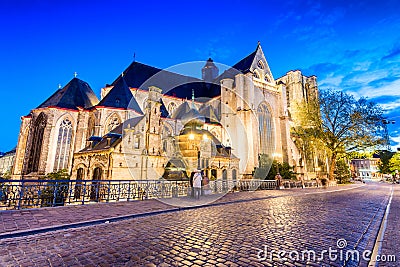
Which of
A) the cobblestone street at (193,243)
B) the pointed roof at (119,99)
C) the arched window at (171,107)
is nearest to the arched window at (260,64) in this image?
the arched window at (171,107)

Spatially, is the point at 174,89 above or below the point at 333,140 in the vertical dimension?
above

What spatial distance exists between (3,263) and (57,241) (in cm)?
96

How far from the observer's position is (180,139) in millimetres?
14852

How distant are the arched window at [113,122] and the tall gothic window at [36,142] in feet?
24.0

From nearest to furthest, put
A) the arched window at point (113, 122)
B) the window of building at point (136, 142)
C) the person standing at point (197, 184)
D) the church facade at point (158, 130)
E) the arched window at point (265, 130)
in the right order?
the person standing at point (197, 184)
the church facade at point (158, 130)
the window of building at point (136, 142)
the arched window at point (113, 122)
the arched window at point (265, 130)

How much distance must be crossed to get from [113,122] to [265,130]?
22.1 meters

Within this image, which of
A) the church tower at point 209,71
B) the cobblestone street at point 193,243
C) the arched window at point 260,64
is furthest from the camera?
the church tower at point 209,71

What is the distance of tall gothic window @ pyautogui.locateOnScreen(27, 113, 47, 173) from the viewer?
21938mm

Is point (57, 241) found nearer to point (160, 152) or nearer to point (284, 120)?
point (160, 152)

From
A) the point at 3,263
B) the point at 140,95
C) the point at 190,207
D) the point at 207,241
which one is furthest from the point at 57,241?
the point at 140,95

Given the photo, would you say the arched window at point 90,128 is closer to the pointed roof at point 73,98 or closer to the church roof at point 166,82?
the pointed roof at point 73,98

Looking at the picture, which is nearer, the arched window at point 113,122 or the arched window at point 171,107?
the arched window at point 113,122

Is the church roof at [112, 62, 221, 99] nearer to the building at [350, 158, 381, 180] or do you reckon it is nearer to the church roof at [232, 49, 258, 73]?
the church roof at [232, 49, 258, 73]

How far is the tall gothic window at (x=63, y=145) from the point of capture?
861 inches
